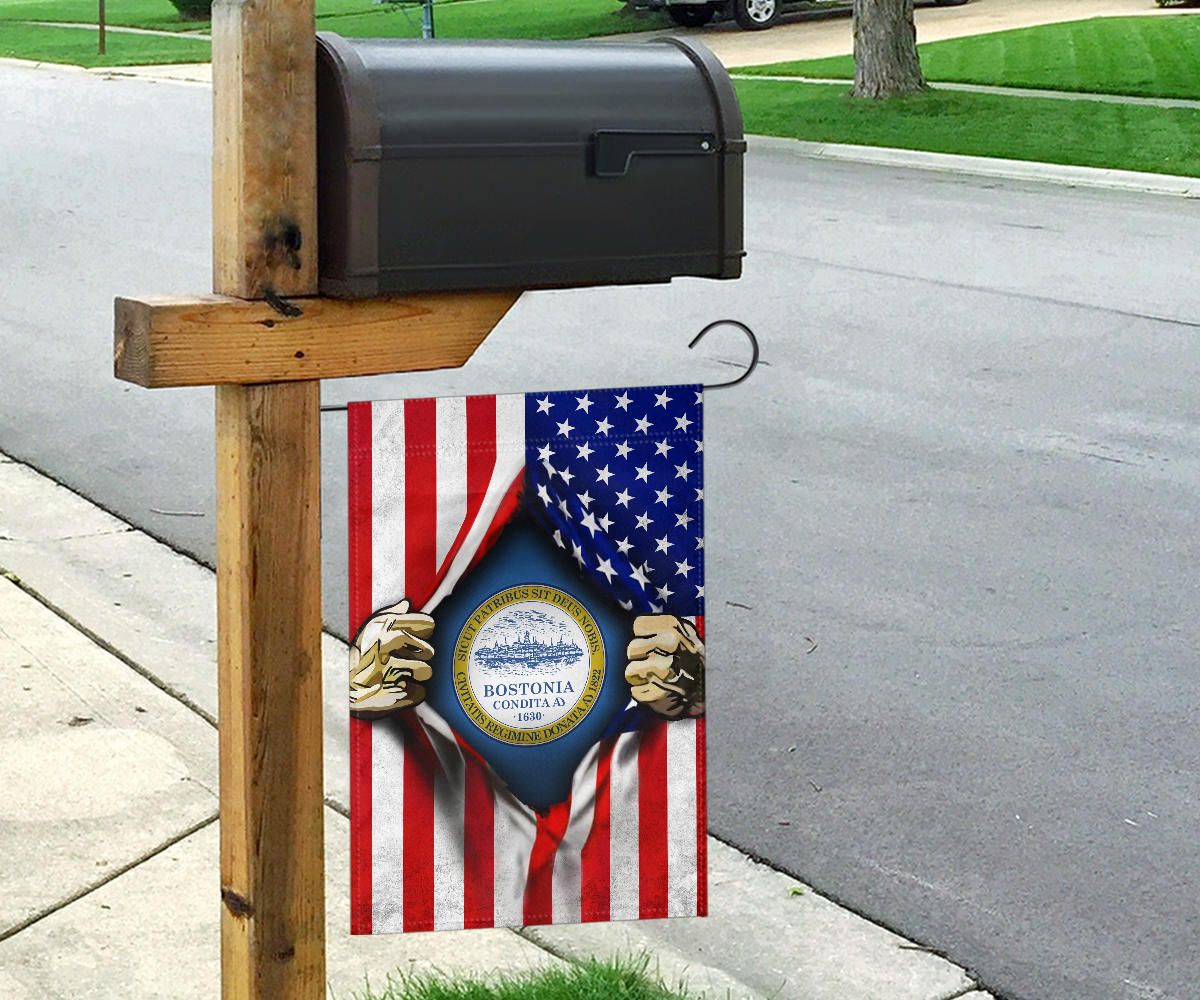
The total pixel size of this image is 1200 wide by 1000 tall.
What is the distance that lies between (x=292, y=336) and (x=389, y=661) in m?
0.55

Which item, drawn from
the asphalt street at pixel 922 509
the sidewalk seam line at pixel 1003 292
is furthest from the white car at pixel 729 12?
the sidewalk seam line at pixel 1003 292

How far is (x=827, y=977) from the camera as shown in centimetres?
381

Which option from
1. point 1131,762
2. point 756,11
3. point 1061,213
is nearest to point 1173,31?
point 756,11

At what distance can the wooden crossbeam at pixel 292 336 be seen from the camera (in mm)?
2691

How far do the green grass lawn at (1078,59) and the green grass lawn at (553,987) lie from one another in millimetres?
18440

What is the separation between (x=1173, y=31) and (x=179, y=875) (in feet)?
79.8

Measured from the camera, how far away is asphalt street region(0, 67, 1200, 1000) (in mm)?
4449

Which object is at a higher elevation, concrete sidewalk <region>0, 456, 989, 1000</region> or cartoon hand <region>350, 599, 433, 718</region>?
cartoon hand <region>350, 599, 433, 718</region>

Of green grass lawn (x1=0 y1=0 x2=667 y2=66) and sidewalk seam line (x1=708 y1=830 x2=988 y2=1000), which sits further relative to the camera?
green grass lawn (x1=0 y1=0 x2=667 y2=66)

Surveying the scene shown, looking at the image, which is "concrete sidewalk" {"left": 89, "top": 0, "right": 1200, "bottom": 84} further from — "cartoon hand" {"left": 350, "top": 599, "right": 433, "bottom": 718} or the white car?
"cartoon hand" {"left": 350, "top": 599, "right": 433, "bottom": 718}

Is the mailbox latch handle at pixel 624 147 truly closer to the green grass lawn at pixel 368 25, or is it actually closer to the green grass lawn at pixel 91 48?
the green grass lawn at pixel 368 25

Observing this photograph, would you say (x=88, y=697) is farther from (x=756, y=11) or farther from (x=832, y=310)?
(x=756, y=11)

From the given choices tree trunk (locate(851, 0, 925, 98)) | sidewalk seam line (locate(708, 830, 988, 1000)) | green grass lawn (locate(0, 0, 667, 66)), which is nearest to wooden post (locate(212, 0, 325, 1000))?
sidewalk seam line (locate(708, 830, 988, 1000))

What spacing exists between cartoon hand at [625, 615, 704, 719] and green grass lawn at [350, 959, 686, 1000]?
2.16ft
